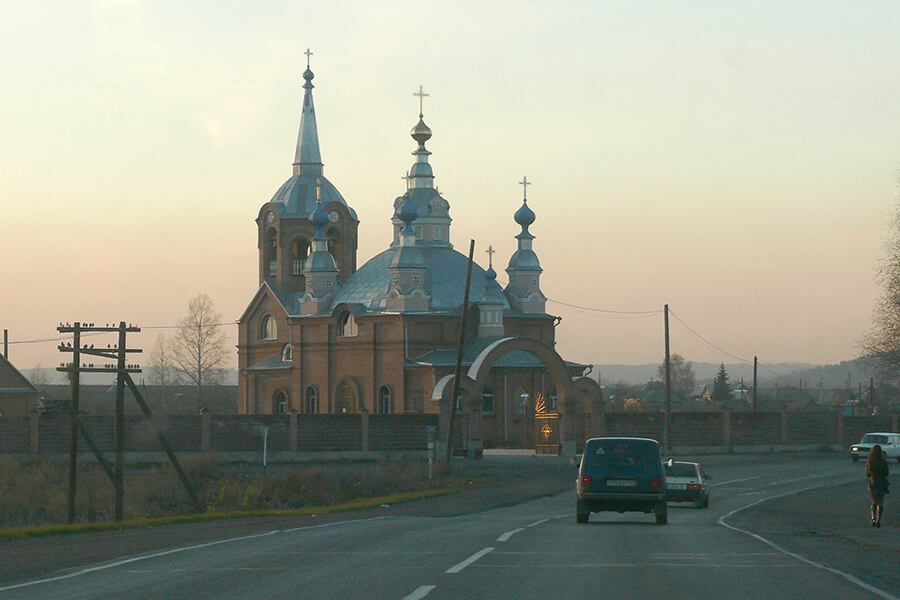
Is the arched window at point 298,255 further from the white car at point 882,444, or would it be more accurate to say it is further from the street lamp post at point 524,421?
the white car at point 882,444

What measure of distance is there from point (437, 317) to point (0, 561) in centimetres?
5229

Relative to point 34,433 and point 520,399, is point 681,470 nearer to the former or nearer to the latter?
point 34,433

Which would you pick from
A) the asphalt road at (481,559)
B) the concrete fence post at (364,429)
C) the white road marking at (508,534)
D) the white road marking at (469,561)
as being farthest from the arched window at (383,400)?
the white road marking at (469,561)

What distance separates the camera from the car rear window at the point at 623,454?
70.0 feet

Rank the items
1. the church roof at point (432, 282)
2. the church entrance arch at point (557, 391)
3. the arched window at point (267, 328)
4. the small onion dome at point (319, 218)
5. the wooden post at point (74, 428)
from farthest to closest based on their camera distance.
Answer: the arched window at point (267, 328) < the small onion dome at point (319, 218) < the church roof at point (432, 282) < the church entrance arch at point (557, 391) < the wooden post at point (74, 428)

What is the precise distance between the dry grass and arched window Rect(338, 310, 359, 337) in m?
22.2

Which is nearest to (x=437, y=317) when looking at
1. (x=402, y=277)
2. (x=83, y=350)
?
(x=402, y=277)

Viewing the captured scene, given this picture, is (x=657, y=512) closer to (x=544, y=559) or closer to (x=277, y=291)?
(x=544, y=559)

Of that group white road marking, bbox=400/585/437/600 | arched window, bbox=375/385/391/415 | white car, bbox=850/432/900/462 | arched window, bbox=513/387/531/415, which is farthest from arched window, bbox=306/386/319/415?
white road marking, bbox=400/585/437/600

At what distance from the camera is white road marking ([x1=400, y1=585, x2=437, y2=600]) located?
10414 mm

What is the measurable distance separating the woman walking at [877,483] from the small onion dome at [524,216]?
5004cm

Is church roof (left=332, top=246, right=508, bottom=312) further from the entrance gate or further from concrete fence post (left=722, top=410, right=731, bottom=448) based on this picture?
concrete fence post (left=722, top=410, right=731, bottom=448)

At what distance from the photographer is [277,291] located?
7400cm

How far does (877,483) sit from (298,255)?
56.4 metres
